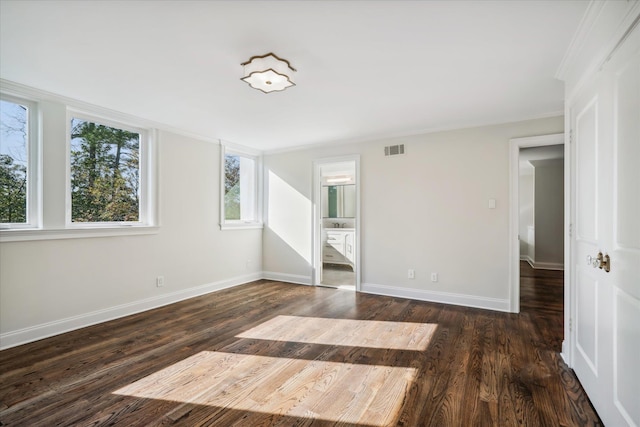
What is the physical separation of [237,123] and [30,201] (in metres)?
2.31

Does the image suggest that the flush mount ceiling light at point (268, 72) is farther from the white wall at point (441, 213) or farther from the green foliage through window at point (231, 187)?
the green foliage through window at point (231, 187)

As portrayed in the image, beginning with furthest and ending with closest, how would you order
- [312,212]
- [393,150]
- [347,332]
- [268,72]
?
[312,212] < [393,150] < [347,332] < [268,72]

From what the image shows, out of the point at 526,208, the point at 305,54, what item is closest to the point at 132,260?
the point at 305,54

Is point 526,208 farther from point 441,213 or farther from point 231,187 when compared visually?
point 231,187

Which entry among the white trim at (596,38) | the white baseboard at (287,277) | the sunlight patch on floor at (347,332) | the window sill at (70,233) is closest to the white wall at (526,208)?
the white baseboard at (287,277)

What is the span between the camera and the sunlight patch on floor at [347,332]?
2.88 metres

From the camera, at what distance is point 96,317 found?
336 cm

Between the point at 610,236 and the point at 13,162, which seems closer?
the point at 610,236

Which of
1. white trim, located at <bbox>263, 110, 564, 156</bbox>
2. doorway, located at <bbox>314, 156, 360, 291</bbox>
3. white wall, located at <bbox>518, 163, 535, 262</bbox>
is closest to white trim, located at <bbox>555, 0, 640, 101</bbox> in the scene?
white trim, located at <bbox>263, 110, 564, 156</bbox>

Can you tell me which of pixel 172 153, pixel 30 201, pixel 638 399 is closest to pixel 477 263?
pixel 638 399

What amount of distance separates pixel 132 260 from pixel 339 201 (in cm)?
451

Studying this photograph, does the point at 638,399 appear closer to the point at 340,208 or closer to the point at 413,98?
the point at 413,98

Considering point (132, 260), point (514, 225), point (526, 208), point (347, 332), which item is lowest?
point (347, 332)

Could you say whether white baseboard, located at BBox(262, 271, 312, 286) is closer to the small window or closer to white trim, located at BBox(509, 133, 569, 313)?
the small window
